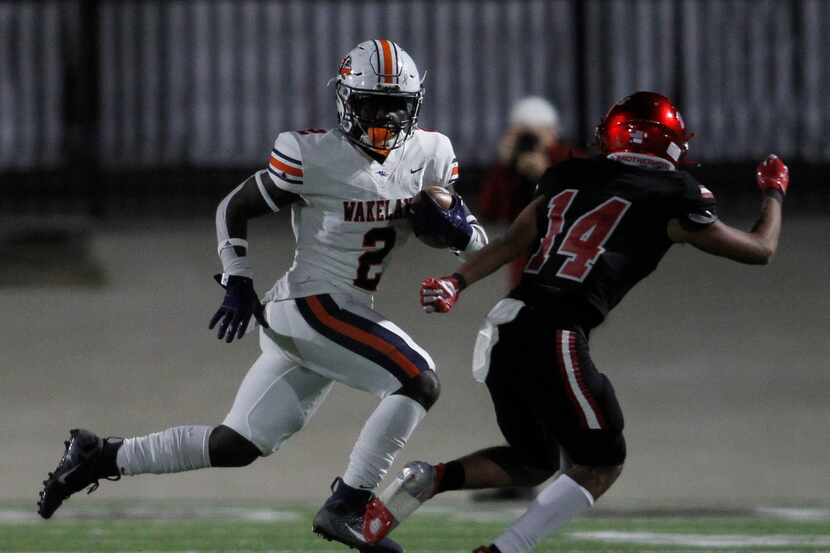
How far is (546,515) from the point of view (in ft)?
16.9

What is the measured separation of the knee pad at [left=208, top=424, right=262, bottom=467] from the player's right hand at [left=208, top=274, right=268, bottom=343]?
29 cm

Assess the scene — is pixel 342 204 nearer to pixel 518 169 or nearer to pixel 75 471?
pixel 75 471

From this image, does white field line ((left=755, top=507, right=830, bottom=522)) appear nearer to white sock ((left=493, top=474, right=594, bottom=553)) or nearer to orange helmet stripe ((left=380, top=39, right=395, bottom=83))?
white sock ((left=493, top=474, right=594, bottom=553))

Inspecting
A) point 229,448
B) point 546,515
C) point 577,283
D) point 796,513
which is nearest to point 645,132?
point 577,283

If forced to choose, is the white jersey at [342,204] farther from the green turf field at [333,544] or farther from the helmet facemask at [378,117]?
the green turf field at [333,544]

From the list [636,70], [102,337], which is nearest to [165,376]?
[102,337]

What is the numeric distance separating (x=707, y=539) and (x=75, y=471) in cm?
242

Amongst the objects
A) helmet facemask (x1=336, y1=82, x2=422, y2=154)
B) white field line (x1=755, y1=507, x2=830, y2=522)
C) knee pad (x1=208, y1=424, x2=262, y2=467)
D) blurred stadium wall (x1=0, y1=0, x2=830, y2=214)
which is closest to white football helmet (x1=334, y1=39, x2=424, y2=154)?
helmet facemask (x1=336, y1=82, x2=422, y2=154)

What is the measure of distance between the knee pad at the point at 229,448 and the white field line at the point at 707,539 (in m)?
1.68

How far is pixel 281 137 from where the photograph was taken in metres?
5.82

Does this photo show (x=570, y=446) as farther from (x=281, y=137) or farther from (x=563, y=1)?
(x=563, y=1)

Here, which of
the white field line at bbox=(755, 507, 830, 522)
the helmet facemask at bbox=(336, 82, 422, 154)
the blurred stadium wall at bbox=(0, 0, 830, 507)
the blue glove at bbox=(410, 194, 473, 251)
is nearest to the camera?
the blue glove at bbox=(410, 194, 473, 251)

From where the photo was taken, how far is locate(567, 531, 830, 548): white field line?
6.71 metres

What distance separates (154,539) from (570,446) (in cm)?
233
